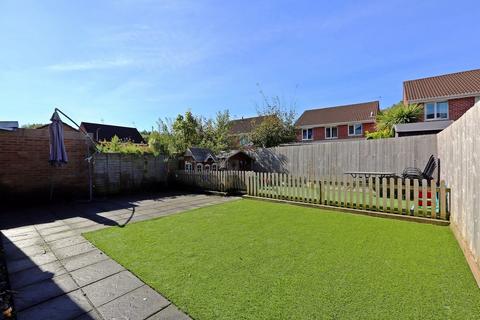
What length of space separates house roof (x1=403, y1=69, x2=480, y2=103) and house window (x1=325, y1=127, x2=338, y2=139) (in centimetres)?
782

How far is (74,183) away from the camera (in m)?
10.1

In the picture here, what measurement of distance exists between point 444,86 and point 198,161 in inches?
857

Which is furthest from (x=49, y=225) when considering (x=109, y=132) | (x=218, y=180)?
(x=109, y=132)

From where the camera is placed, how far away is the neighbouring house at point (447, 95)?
1866 cm

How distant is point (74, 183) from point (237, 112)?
1766cm

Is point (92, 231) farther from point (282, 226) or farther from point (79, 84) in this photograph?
point (79, 84)

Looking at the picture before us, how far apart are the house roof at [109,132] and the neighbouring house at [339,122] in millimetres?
22026

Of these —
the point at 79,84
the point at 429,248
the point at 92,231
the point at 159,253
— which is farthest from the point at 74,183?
the point at 429,248

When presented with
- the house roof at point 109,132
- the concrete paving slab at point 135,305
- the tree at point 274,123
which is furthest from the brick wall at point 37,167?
the house roof at point 109,132

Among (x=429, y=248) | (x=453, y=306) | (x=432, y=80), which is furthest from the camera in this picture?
(x=432, y=80)

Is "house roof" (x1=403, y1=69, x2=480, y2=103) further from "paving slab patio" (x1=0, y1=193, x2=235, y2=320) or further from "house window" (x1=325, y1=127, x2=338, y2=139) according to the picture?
"paving slab patio" (x1=0, y1=193, x2=235, y2=320)

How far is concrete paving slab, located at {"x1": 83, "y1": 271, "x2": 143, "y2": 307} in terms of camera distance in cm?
273

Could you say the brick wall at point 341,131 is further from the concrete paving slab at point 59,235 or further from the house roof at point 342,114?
the concrete paving slab at point 59,235

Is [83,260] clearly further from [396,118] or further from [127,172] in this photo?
[396,118]
